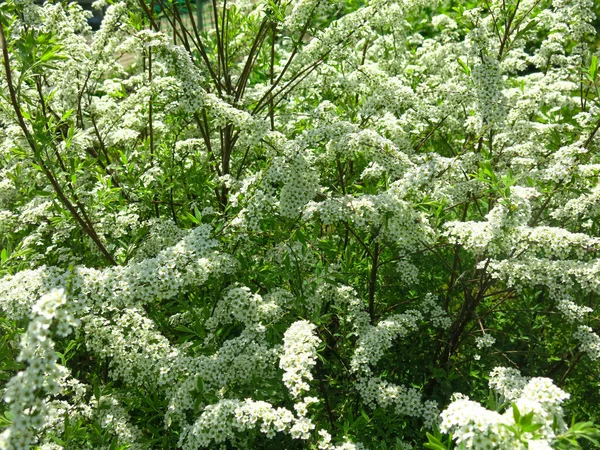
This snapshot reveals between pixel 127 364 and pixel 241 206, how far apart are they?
4.57 feet

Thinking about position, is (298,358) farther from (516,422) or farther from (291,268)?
(516,422)

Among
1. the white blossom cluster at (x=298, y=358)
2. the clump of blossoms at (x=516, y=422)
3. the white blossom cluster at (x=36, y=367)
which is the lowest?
the clump of blossoms at (x=516, y=422)

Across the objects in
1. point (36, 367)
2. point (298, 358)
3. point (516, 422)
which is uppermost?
point (36, 367)

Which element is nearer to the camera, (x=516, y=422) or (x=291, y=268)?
(x=516, y=422)

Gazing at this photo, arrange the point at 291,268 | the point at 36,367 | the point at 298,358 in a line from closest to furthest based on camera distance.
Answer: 1. the point at 36,367
2. the point at 298,358
3. the point at 291,268

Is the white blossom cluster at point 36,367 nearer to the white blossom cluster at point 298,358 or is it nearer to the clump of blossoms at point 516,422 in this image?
the white blossom cluster at point 298,358

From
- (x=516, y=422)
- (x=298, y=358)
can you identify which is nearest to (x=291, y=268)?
(x=298, y=358)

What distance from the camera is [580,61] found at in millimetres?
5902

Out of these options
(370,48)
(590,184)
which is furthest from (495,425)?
(370,48)

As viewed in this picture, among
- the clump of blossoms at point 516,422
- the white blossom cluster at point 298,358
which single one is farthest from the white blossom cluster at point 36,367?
the clump of blossoms at point 516,422

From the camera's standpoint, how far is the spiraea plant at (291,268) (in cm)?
335

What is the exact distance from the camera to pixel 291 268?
411 cm

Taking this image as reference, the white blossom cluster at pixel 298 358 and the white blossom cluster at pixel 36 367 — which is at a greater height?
the white blossom cluster at pixel 36 367

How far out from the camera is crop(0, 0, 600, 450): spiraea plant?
3.35m
